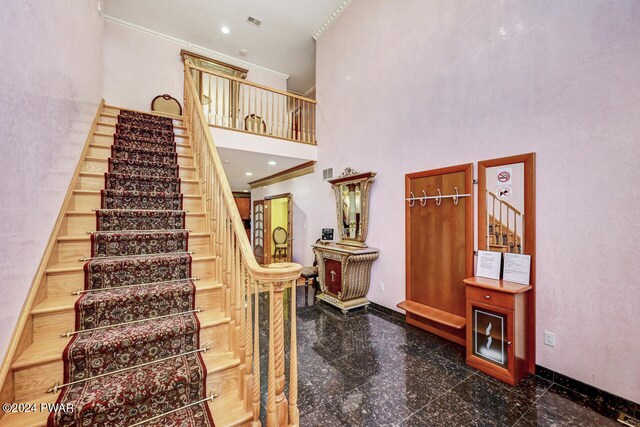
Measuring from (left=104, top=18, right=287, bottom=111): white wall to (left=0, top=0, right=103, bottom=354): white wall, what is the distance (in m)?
3.82

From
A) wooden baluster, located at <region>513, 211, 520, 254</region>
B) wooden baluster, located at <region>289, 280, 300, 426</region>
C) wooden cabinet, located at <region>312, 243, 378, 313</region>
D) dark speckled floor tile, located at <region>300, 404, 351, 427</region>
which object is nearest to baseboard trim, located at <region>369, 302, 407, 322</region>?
wooden cabinet, located at <region>312, 243, 378, 313</region>

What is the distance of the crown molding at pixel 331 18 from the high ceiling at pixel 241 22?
6 centimetres

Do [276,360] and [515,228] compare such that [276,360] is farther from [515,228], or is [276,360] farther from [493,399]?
[515,228]

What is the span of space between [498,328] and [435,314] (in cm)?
78

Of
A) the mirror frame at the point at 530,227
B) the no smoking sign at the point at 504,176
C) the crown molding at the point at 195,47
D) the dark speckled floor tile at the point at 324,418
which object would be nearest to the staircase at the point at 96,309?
the dark speckled floor tile at the point at 324,418

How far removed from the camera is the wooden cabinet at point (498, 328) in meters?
2.25

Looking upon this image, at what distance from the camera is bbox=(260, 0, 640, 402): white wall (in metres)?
1.98

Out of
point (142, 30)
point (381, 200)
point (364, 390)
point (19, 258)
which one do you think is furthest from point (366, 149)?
point (142, 30)

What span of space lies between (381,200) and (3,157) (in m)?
3.73

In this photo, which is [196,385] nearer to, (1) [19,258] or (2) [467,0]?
(1) [19,258]

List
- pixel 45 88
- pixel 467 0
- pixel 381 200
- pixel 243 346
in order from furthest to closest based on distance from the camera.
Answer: pixel 381 200 < pixel 467 0 < pixel 45 88 < pixel 243 346

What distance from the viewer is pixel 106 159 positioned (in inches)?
117

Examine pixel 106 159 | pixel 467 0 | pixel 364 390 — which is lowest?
pixel 364 390

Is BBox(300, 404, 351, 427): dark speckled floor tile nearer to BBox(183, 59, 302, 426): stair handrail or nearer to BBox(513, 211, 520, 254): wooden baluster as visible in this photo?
BBox(183, 59, 302, 426): stair handrail
